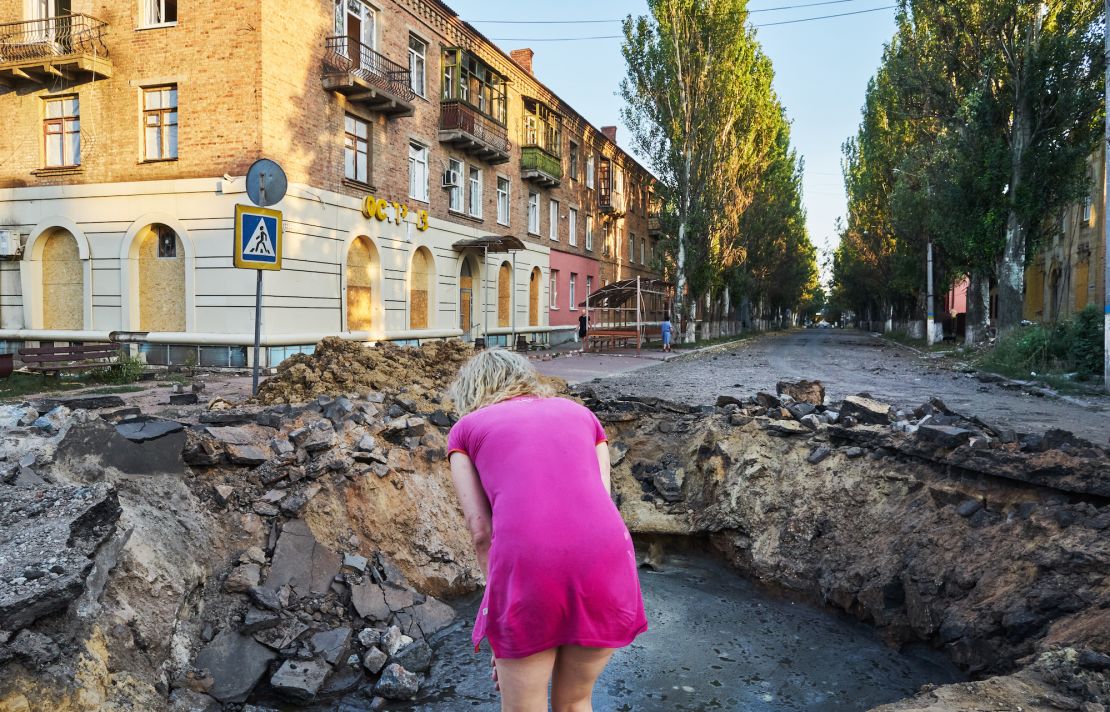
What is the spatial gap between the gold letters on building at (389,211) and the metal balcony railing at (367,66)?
9.09 ft

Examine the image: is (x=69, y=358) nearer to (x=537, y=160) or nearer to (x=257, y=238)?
(x=257, y=238)

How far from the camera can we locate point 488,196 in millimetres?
24500

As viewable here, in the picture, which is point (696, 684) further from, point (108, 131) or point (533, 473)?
point (108, 131)

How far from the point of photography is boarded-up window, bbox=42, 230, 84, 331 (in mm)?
16219

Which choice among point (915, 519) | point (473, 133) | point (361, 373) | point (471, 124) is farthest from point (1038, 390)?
point (471, 124)

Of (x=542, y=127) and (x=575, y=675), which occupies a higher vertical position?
(x=542, y=127)

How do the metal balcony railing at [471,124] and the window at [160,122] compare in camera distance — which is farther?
the metal balcony railing at [471,124]

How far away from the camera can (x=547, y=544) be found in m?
1.98

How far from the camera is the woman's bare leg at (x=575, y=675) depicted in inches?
82.0

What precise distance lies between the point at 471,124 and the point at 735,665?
2038 cm

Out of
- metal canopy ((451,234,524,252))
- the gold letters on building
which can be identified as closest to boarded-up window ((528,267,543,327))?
metal canopy ((451,234,524,252))

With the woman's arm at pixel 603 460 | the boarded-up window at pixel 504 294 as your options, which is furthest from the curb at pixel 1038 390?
the boarded-up window at pixel 504 294

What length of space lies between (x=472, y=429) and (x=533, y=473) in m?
0.26

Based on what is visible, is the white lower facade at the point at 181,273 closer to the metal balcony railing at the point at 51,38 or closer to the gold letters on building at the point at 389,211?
the gold letters on building at the point at 389,211
